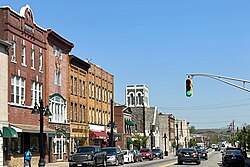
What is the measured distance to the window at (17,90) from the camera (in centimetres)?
4562

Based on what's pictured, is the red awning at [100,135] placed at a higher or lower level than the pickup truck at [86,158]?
higher

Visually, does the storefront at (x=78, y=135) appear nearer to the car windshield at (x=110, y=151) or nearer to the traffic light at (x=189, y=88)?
the car windshield at (x=110, y=151)

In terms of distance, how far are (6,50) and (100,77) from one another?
113ft

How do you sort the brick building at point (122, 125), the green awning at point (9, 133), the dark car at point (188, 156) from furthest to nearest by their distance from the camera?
the brick building at point (122, 125) → the dark car at point (188, 156) → the green awning at point (9, 133)

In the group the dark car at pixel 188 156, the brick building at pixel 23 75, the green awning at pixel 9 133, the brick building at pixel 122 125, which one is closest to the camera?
the green awning at pixel 9 133

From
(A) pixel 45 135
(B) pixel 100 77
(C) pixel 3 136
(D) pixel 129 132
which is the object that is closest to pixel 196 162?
(A) pixel 45 135

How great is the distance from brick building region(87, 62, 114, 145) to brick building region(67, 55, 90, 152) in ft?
6.61

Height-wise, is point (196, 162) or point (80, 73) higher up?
point (80, 73)

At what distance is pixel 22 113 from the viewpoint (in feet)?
156

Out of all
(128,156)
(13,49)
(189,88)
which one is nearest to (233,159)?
(128,156)

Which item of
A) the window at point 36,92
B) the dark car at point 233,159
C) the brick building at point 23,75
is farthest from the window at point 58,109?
the dark car at point 233,159

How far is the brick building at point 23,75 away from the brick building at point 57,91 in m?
1.53

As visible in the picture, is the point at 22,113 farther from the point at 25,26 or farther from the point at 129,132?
the point at 129,132

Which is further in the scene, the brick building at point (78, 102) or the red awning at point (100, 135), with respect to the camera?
the red awning at point (100, 135)
